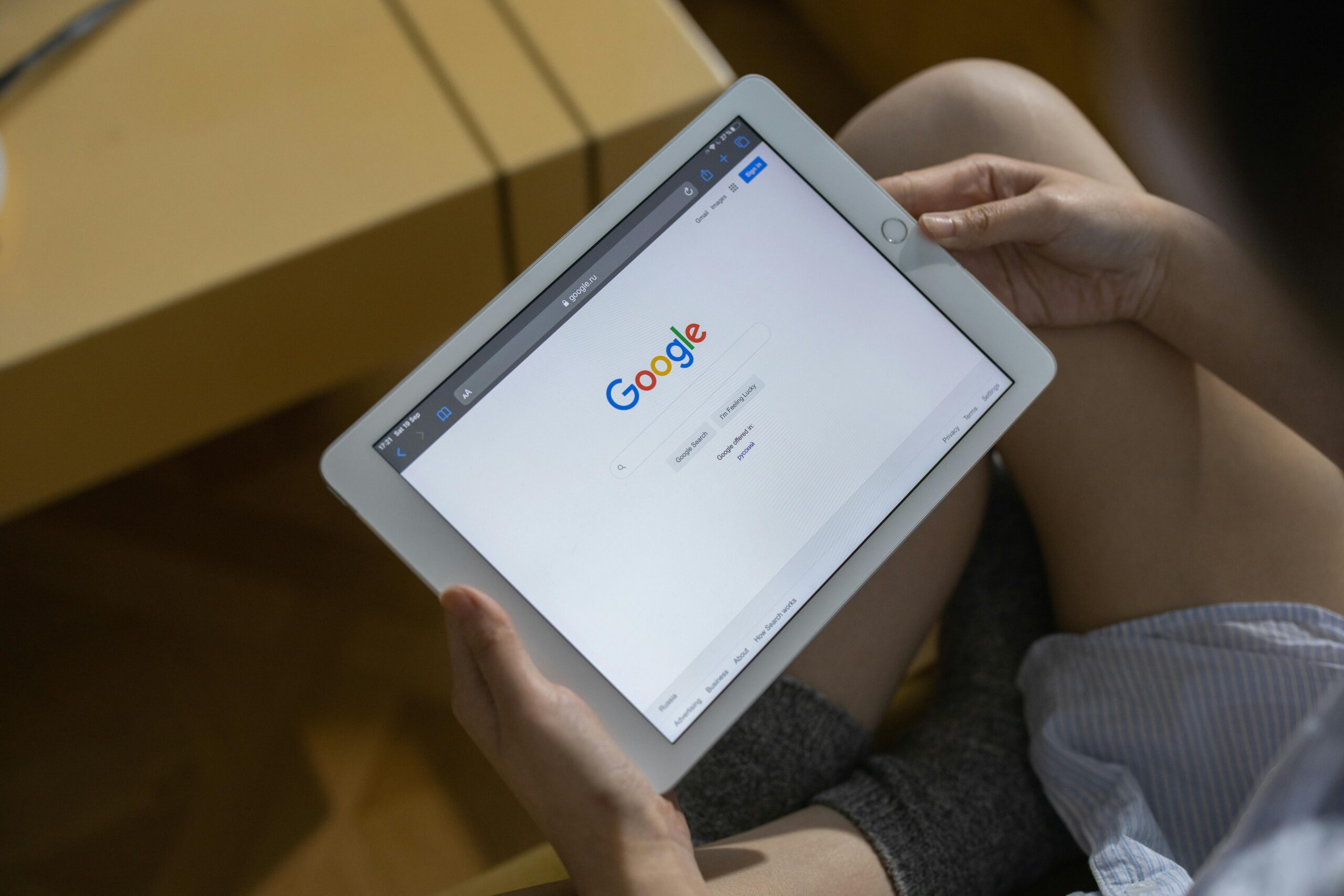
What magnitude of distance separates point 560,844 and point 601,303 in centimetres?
29

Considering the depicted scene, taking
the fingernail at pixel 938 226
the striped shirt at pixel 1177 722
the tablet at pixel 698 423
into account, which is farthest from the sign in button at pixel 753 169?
the striped shirt at pixel 1177 722

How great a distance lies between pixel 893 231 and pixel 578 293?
193 mm

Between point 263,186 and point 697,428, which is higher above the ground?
point 263,186

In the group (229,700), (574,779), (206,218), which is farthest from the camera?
(229,700)

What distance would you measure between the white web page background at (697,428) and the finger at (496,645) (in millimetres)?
31

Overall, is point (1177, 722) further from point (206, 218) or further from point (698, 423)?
point (206, 218)

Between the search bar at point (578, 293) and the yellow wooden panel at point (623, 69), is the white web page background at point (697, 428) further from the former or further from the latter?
the yellow wooden panel at point (623, 69)

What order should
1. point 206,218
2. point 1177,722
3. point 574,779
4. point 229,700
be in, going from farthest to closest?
point 229,700
point 206,218
point 1177,722
point 574,779

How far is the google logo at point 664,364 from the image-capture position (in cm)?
51

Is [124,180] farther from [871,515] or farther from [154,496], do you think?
[871,515]

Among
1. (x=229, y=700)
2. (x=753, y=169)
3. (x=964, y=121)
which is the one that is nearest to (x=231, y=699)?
(x=229, y=700)

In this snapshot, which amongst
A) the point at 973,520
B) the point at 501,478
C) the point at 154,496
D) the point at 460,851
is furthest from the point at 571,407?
the point at 154,496

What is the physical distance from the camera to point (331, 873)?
2.96ft

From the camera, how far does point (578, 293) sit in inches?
20.2
